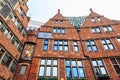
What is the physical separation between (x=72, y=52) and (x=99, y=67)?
3674mm

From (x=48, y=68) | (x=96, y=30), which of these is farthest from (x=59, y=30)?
(x=48, y=68)

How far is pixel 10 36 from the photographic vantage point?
1376cm

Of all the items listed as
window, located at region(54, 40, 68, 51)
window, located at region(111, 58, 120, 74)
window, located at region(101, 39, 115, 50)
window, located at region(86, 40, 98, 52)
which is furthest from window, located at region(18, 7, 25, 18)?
window, located at region(111, 58, 120, 74)

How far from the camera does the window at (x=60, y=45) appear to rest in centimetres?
1621

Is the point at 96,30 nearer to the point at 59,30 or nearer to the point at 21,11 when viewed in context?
the point at 59,30

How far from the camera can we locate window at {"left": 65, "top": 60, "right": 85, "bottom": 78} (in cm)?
1347

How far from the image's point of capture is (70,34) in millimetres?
18188

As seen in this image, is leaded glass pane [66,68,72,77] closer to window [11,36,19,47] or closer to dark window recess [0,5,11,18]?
window [11,36,19,47]

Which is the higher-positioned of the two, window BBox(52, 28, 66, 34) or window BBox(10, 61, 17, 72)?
window BBox(52, 28, 66, 34)

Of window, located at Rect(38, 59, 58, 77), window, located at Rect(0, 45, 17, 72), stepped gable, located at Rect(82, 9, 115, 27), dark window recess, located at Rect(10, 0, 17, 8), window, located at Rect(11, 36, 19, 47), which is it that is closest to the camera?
window, located at Rect(0, 45, 17, 72)

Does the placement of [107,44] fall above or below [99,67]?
above

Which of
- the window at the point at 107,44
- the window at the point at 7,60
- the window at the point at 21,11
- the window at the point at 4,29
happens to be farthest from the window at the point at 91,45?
the window at the point at 4,29

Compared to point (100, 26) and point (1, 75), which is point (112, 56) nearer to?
point (100, 26)

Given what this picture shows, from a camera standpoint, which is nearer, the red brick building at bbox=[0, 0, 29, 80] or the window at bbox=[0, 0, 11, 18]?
the red brick building at bbox=[0, 0, 29, 80]
